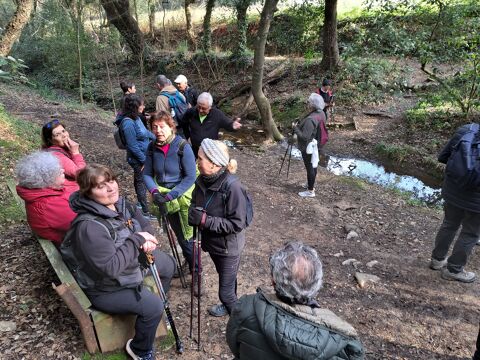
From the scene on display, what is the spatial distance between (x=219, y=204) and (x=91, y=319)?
1.44m

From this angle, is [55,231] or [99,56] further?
[99,56]

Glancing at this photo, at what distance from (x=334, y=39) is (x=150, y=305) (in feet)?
48.3

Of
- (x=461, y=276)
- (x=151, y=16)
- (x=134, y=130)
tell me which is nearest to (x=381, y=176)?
(x=461, y=276)

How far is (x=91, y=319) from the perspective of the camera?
312 centimetres

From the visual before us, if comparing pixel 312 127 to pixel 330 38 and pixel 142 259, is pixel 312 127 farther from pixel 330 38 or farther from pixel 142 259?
pixel 330 38

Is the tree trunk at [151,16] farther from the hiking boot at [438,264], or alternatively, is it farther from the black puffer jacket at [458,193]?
the hiking boot at [438,264]

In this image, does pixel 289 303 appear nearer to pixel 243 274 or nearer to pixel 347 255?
pixel 243 274

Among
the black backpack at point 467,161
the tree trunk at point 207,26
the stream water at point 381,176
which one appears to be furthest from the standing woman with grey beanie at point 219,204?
the tree trunk at point 207,26

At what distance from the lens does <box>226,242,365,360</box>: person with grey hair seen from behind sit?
5.73 feet

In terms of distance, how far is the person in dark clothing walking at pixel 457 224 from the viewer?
4.27m

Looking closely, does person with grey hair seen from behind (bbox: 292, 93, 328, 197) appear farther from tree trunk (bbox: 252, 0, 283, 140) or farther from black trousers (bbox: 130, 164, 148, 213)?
tree trunk (bbox: 252, 0, 283, 140)

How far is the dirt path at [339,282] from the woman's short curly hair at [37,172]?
1.23 metres

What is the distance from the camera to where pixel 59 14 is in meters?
17.6

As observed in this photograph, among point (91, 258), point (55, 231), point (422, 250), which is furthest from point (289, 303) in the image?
point (422, 250)
